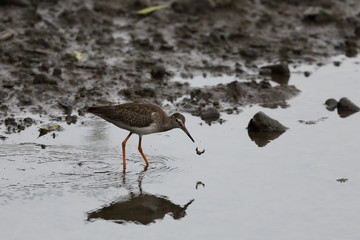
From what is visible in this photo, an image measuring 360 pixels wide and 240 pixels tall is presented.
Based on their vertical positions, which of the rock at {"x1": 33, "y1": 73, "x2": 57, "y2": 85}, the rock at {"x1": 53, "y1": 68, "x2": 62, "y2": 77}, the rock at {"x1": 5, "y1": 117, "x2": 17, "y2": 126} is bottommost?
the rock at {"x1": 5, "y1": 117, "x2": 17, "y2": 126}

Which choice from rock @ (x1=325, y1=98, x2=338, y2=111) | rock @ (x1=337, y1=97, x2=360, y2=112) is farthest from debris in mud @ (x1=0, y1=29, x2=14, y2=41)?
rock @ (x1=337, y1=97, x2=360, y2=112)

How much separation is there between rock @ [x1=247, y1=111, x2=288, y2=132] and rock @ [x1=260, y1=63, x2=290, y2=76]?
9.19 ft

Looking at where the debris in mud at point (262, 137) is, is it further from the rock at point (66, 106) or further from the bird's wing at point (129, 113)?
the rock at point (66, 106)

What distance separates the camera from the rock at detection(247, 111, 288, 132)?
40.6 ft

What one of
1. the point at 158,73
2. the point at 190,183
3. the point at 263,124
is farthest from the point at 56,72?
the point at 190,183

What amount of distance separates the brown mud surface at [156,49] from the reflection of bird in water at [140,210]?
122 inches

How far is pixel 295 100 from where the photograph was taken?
46.0 ft

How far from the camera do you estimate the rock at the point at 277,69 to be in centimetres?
1507

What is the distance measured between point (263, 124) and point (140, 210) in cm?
350

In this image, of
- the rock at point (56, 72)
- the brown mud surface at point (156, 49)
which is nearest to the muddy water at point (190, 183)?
the brown mud surface at point (156, 49)

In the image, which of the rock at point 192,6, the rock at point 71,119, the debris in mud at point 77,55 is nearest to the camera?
the rock at point 71,119

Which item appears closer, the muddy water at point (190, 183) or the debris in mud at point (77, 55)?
the muddy water at point (190, 183)

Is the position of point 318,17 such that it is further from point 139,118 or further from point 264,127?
point 139,118

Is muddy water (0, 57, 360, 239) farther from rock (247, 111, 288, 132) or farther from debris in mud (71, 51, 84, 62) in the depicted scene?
debris in mud (71, 51, 84, 62)
